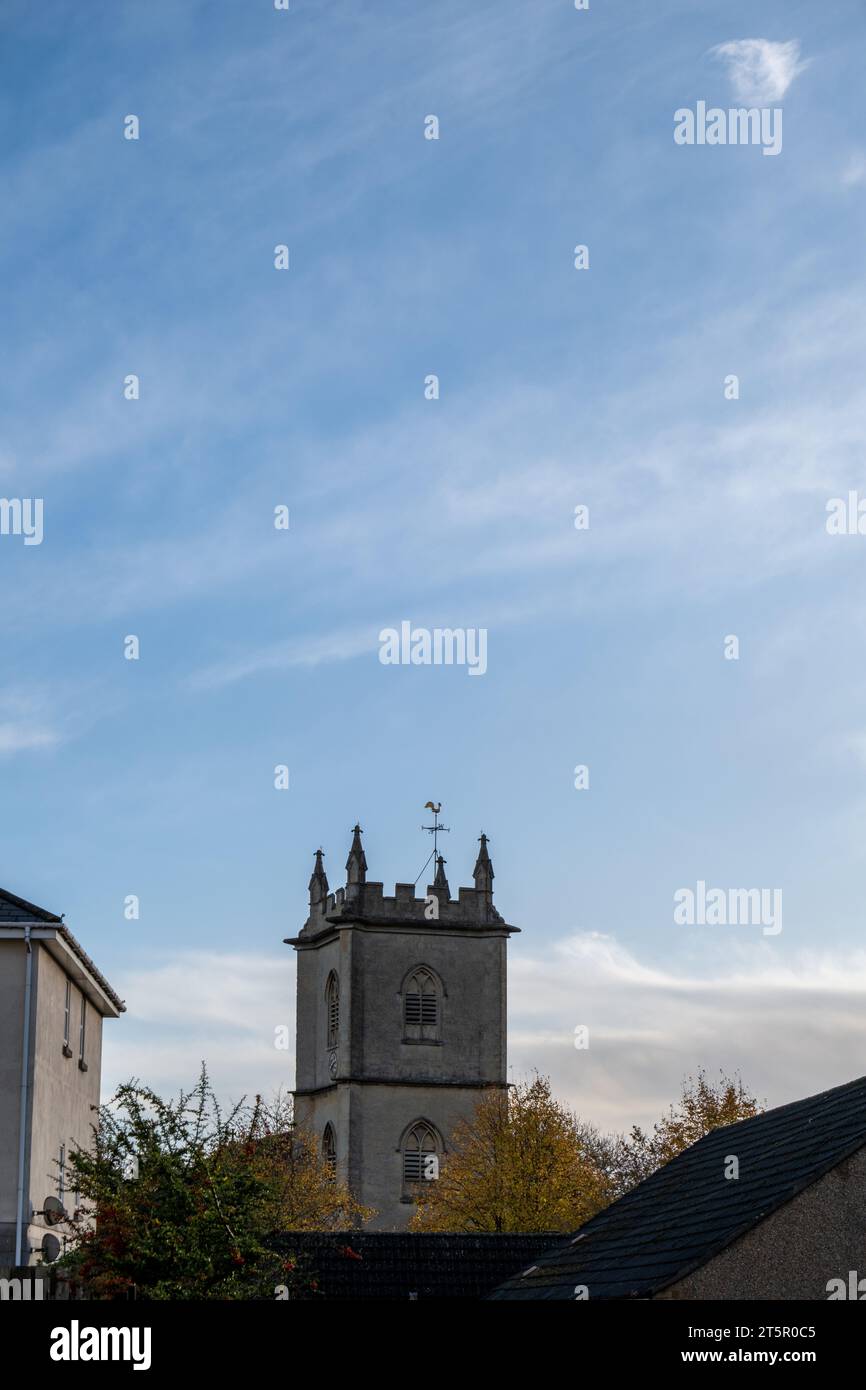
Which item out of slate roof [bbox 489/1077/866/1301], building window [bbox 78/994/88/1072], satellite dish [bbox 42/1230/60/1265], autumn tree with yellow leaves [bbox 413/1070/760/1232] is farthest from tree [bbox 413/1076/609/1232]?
slate roof [bbox 489/1077/866/1301]

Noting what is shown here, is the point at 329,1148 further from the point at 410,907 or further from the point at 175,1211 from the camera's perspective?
the point at 175,1211

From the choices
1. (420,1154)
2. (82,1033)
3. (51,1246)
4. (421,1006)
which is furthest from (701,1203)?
(421,1006)

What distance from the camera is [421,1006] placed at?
7406cm

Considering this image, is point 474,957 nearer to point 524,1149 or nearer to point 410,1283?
point 524,1149

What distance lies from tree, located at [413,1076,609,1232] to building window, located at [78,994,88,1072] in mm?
24623

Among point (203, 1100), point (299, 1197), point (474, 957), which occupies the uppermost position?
point (474, 957)

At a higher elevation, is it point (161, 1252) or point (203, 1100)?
point (203, 1100)

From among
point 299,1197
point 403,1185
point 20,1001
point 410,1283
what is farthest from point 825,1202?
point 403,1185

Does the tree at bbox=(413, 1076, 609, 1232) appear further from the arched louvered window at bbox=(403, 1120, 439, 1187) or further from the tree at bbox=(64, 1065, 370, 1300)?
the tree at bbox=(64, 1065, 370, 1300)

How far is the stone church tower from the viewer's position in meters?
71.0

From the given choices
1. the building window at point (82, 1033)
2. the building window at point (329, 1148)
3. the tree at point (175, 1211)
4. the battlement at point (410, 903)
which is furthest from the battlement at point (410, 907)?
the tree at point (175, 1211)

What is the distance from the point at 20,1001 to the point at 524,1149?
1340 inches
